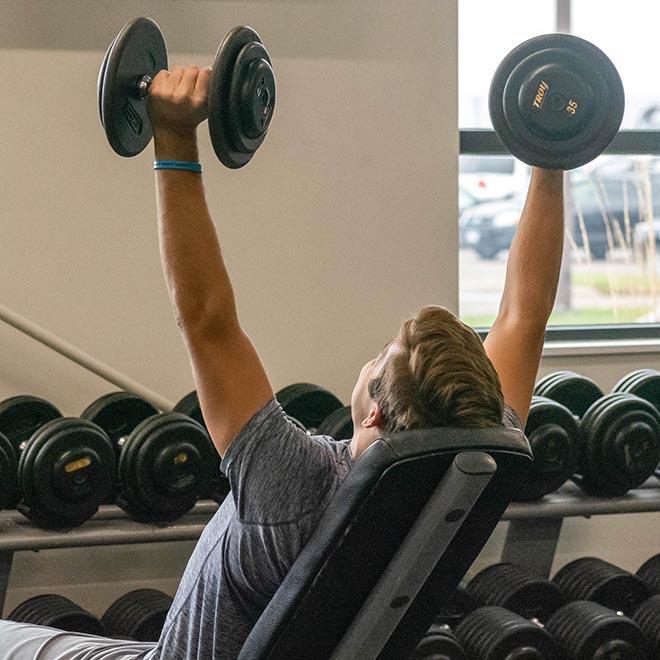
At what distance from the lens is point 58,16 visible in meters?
2.94

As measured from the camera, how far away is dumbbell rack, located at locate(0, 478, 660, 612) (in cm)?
254

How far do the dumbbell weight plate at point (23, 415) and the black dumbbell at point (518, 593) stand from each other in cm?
122

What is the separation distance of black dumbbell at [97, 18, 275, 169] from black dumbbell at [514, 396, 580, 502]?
1.49 m

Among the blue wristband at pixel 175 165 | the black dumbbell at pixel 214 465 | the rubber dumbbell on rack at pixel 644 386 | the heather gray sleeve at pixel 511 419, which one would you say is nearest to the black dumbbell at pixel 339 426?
the black dumbbell at pixel 214 465

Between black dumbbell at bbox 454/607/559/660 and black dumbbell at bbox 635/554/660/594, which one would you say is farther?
black dumbbell at bbox 635/554/660/594

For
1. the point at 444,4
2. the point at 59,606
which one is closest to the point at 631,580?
the point at 59,606

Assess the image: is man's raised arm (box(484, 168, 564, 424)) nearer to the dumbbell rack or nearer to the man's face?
the man's face

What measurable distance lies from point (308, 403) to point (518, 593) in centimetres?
75

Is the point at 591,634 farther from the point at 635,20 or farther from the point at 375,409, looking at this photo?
the point at 635,20

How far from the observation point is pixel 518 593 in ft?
9.39

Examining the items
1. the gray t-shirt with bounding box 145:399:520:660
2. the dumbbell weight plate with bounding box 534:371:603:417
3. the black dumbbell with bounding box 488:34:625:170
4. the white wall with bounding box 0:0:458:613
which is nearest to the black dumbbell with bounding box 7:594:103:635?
the white wall with bounding box 0:0:458:613

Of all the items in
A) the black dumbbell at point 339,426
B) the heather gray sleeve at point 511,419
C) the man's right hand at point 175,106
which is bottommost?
the black dumbbell at point 339,426

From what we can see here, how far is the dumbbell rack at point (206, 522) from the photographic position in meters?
2.54

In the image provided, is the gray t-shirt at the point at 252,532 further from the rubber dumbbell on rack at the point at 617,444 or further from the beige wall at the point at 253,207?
the beige wall at the point at 253,207
